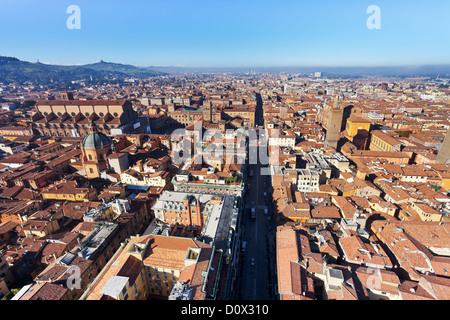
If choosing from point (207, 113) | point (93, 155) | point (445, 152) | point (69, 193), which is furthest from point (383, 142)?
point (69, 193)

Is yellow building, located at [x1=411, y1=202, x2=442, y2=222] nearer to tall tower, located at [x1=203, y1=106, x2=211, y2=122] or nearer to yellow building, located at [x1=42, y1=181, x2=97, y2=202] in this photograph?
yellow building, located at [x1=42, y1=181, x2=97, y2=202]

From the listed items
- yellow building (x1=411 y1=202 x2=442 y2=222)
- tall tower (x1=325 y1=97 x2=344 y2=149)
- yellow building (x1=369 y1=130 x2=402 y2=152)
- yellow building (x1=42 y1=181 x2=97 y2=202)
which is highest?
tall tower (x1=325 y1=97 x2=344 y2=149)

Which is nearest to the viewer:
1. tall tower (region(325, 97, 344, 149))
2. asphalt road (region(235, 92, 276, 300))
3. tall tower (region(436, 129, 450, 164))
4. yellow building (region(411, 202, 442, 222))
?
asphalt road (region(235, 92, 276, 300))

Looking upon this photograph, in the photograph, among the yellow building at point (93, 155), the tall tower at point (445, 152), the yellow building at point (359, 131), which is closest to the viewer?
the yellow building at point (93, 155)

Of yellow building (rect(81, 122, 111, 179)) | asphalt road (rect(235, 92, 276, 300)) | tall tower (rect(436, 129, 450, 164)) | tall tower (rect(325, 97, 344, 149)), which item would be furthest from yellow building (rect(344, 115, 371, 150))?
yellow building (rect(81, 122, 111, 179))

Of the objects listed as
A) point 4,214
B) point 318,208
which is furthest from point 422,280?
point 4,214

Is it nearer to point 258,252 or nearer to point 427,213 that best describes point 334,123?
point 427,213

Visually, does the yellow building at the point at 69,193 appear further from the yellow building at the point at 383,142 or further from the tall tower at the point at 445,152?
the tall tower at the point at 445,152

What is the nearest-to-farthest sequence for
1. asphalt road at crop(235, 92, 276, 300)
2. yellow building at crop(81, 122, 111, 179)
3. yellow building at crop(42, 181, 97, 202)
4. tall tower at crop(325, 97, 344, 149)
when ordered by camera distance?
asphalt road at crop(235, 92, 276, 300) → yellow building at crop(42, 181, 97, 202) → yellow building at crop(81, 122, 111, 179) → tall tower at crop(325, 97, 344, 149)

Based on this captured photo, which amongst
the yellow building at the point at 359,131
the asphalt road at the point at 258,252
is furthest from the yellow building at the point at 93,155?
the yellow building at the point at 359,131
